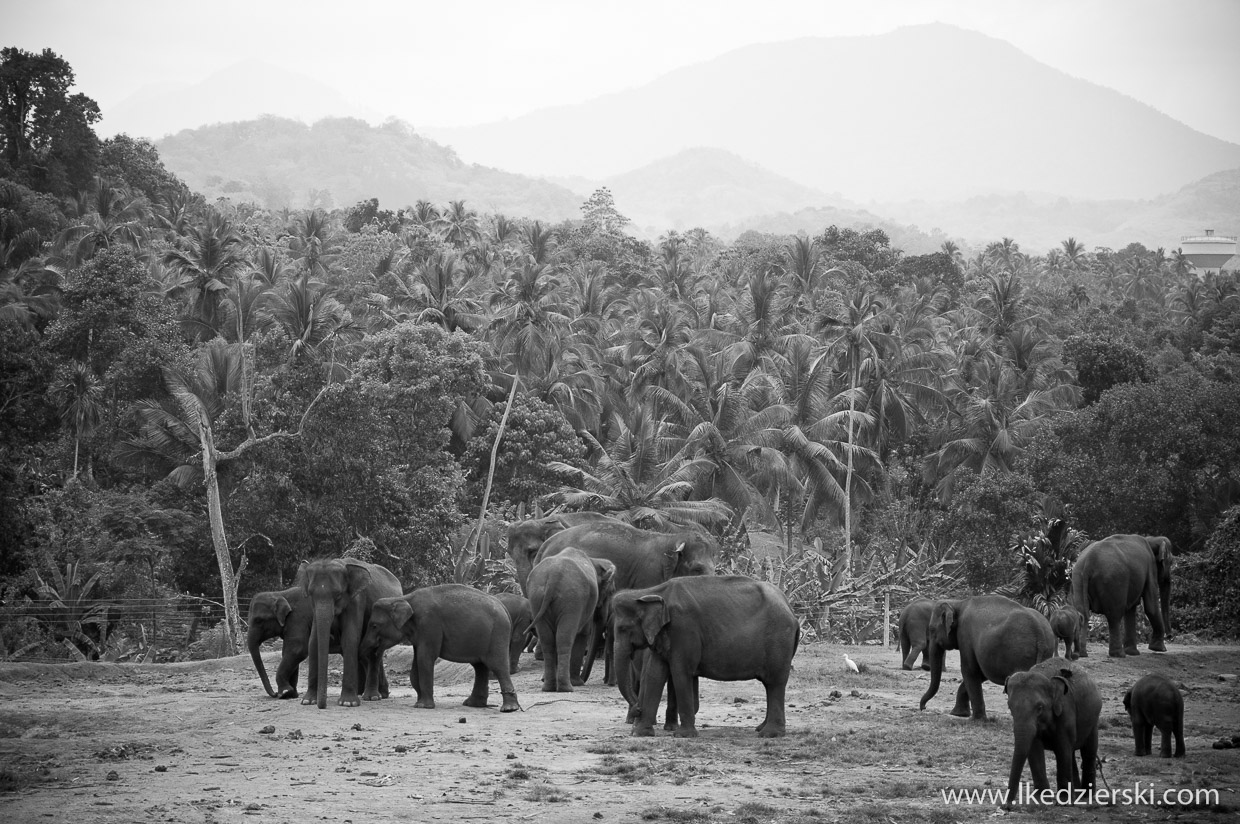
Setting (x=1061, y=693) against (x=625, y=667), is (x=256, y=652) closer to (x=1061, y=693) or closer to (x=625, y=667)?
(x=625, y=667)

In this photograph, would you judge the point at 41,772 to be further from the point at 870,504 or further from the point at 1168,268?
the point at 1168,268

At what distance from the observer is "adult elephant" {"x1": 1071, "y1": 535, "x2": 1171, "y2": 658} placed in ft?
74.9

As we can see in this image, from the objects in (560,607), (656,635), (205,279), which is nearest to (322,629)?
(560,607)

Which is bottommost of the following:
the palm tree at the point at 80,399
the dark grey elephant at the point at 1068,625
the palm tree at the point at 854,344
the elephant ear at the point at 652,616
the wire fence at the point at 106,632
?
the wire fence at the point at 106,632

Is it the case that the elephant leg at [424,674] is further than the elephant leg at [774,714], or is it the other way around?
the elephant leg at [424,674]

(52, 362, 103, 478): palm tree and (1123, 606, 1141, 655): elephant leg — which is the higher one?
(52, 362, 103, 478): palm tree

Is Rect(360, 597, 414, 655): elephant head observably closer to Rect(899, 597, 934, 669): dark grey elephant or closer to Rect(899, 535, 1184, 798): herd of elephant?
Rect(899, 535, 1184, 798): herd of elephant

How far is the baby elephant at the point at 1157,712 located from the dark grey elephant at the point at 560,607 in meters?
7.61

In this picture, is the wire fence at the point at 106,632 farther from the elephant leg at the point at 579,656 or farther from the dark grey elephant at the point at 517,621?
the elephant leg at the point at 579,656

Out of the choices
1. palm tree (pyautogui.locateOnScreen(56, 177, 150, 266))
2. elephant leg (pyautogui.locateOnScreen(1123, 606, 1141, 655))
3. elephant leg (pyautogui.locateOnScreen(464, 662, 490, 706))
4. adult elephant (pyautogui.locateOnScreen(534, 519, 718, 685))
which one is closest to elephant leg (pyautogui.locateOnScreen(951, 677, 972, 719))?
adult elephant (pyautogui.locateOnScreen(534, 519, 718, 685))

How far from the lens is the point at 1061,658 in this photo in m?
11.8

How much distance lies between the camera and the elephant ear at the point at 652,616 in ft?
48.9

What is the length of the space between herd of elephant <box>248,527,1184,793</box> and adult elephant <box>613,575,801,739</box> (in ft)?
0.06

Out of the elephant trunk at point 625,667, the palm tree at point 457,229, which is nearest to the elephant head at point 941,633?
the elephant trunk at point 625,667
